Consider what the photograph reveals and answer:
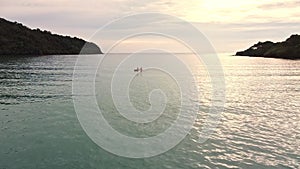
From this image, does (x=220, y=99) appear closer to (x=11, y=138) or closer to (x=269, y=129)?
(x=269, y=129)

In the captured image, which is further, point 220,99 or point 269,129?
point 220,99

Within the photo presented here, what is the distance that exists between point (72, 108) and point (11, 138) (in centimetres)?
1792

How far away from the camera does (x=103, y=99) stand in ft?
196

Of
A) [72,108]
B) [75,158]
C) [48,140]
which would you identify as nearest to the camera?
[75,158]

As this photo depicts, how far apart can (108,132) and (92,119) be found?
710 cm

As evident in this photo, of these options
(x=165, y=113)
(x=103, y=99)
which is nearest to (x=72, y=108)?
(x=103, y=99)

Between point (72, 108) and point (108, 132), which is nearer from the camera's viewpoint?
point (108, 132)

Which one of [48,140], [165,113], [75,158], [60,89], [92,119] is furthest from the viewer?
[60,89]

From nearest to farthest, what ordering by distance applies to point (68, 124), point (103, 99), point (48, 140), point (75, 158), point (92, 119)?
1. point (75, 158)
2. point (48, 140)
3. point (68, 124)
4. point (92, 119)
5. point (103, 99)

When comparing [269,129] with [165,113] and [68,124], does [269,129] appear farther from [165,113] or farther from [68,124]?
[68,124]

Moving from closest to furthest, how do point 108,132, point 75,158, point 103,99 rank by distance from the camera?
point 75,158
point 108,132
point 103,99

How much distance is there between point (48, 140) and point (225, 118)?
25586mm

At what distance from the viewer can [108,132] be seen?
119 ft

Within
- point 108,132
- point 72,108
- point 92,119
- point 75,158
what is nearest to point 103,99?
point 72,108
